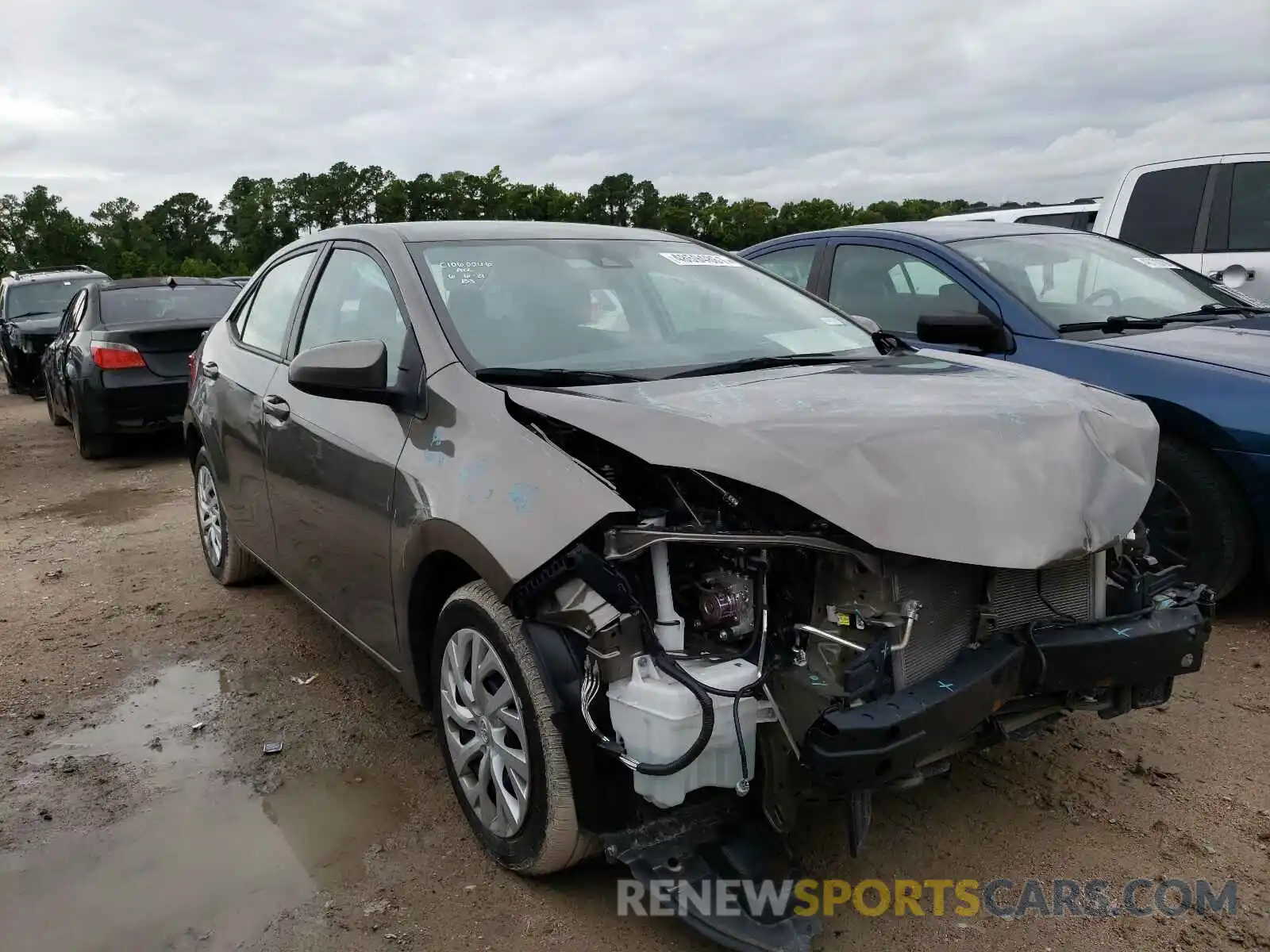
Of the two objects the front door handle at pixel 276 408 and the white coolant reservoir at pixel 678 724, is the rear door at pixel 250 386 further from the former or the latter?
the white coolant reservoir at pixel 678 724

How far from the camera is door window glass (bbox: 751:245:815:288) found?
5754 mm

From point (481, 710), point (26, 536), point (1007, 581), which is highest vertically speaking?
point (1007, 581)

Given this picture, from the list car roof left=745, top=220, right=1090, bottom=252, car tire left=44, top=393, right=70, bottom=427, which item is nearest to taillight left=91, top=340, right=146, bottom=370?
car tire left=44, top=393, right=70, bottom=427

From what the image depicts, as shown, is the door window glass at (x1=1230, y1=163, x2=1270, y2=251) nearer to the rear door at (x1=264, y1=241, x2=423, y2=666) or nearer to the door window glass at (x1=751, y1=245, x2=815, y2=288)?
the door window glass at (x1=751, y1=245, x2=815, y2=288)

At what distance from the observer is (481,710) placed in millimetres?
2607

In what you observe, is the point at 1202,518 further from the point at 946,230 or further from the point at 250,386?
the point at 250,386

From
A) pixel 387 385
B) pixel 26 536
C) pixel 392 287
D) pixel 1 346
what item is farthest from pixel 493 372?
pixel 1 346

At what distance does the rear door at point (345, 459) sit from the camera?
2.98 m

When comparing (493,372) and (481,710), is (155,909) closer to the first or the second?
(481,710)

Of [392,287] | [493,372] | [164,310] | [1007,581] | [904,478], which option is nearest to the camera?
[904,478]

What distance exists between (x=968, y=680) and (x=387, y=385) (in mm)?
1788

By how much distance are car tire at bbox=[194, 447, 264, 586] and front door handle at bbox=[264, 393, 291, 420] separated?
1.11 meters

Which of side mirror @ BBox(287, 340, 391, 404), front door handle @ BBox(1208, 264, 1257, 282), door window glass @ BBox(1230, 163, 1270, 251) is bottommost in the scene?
side mirror @ BBox(287, 340, 391, 404)

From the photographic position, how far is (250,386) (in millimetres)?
4059
